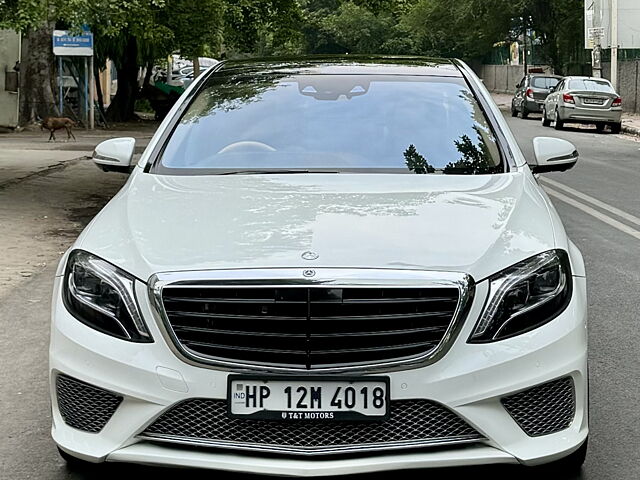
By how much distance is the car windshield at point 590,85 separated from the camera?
31.6 metres

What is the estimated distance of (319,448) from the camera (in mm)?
3688

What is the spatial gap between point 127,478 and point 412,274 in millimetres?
1342

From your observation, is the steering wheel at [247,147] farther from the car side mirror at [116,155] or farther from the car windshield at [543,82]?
the car windshield at [543,82]

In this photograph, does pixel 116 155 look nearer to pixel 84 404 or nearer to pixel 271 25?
pixel 84 404

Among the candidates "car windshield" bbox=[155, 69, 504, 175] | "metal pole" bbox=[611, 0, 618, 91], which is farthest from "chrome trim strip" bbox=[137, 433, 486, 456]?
"metal pole" bbox=[611, 0, 618, 91]

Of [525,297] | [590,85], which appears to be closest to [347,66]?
[525,297]

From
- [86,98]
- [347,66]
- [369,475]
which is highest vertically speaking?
[347,66]

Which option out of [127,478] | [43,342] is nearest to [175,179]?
[127,478]

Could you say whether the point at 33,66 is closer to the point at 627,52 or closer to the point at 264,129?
the point at 627,52

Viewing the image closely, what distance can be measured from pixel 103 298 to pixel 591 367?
305 cm

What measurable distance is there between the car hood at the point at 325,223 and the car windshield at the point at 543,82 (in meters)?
33.8

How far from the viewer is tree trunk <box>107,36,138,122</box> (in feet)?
116

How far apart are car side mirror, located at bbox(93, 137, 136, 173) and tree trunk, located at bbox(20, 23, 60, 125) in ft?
82.7

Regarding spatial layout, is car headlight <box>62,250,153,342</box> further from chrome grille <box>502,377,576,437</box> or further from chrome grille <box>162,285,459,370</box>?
chrome grille <box>502,377,576,437</box>
